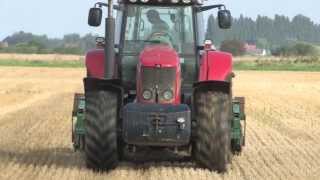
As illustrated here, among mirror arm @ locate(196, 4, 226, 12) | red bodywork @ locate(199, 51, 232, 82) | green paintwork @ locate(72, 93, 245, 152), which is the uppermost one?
mirror arm @ locate(196, 4, 226, 12)

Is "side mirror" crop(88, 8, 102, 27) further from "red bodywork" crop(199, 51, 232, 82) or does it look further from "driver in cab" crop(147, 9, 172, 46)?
"red bodywork" crop(199, 51, 232, 82)

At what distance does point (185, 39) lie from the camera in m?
10.1

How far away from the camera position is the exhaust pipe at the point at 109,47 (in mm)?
9422

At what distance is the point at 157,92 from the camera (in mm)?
9383

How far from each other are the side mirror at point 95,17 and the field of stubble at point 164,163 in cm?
187

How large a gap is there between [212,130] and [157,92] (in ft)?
2.82

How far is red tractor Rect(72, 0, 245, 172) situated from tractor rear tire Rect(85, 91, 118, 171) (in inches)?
0.5

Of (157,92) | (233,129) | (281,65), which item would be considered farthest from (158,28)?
(281,65)

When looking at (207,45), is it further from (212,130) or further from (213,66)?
(212,130)

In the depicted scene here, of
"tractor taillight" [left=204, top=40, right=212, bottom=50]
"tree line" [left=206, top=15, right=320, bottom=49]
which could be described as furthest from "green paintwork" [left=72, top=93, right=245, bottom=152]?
"tree line" [left=206, top=15, right=320, bottom=49]

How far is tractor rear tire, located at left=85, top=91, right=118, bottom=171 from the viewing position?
29.9 feet

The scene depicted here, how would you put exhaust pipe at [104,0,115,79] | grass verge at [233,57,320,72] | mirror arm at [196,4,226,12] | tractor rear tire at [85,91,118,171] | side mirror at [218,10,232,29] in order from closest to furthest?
tractor rear tire at [85,91,118,171] → exhaust pipe at [104,0,115,79] → side mirror at [218,10,232,29] → mirror arm at [196,4,226,12] → grass verge at [233,57,320,72]

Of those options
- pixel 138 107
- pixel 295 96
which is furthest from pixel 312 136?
pixel 295 96

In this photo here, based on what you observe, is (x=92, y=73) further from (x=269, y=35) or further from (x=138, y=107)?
(x=269, y=35)
